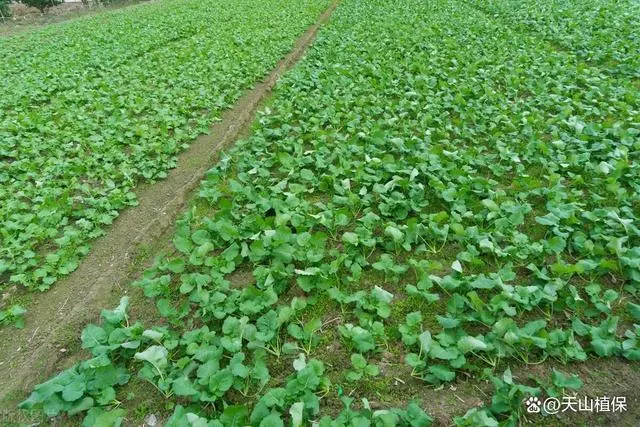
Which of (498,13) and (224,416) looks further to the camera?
(498,13)

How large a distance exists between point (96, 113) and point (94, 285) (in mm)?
5038

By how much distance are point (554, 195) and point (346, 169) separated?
243 centimetres

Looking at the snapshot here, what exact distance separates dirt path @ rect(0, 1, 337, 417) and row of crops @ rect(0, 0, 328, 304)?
0.60 ft

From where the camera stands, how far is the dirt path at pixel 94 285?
3408 millimetres

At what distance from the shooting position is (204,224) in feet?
14.9

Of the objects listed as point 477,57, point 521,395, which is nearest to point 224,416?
point 521,395

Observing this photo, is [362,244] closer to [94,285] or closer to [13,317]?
[94,285]

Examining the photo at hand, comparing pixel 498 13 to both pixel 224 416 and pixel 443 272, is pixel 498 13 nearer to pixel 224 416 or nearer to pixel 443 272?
pixel 443 272

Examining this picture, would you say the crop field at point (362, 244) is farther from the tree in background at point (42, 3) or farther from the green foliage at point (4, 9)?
the tree in background at point (42, 3)

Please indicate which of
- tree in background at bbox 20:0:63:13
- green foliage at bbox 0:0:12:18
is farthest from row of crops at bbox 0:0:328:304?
tree in background at bbox 20:0:63:13

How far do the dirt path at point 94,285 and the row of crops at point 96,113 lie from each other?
0.18 m

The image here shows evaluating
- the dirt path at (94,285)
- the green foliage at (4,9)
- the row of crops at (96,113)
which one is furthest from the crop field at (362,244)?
the green foliage at (4,9)

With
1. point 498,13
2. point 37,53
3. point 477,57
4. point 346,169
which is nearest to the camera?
point 346,169

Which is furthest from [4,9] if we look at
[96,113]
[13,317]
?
[13,317]
